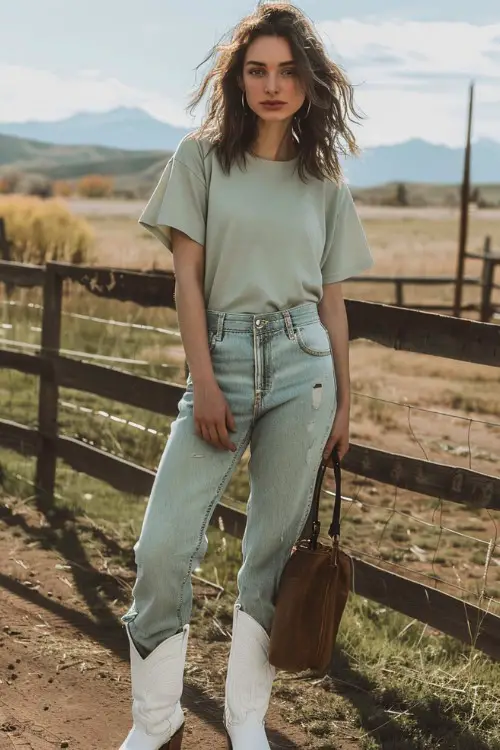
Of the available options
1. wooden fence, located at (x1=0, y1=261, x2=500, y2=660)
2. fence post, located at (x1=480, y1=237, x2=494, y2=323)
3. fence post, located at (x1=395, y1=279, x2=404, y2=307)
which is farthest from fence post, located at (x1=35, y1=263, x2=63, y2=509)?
fence post, located at (x1=395, y1=279, x2=404, y2=307)

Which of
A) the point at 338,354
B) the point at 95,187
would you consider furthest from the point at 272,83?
the point at 95,187

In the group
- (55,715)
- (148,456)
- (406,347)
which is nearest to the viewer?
(55,715)

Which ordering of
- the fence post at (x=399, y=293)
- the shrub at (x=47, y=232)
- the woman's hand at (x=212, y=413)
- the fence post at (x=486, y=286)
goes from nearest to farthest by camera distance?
the woman's hand at (x=212, y=413)
the fence post at (x=486, y=286)
the fence post at (x=399, y=293)
the shrub at (x=47, y=232)

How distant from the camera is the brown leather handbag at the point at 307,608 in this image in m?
2.70

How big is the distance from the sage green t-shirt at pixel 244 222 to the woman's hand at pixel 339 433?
0.34 m

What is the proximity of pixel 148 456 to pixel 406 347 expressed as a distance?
321 centimetres

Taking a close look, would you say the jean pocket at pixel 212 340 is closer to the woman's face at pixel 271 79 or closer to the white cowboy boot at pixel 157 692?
the woman's face at pixel 271 79

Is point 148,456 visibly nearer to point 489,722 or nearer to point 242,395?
point 489,722

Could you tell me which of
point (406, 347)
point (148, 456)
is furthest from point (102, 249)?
point (406, 347)

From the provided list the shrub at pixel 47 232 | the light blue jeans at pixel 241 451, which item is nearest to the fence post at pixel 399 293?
the shrub at pixel 47 232

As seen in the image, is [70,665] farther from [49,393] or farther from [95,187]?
[95,187]

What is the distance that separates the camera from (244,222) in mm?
2588

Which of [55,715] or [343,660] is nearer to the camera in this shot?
[55,715]

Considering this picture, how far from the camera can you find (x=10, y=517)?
214 inches
